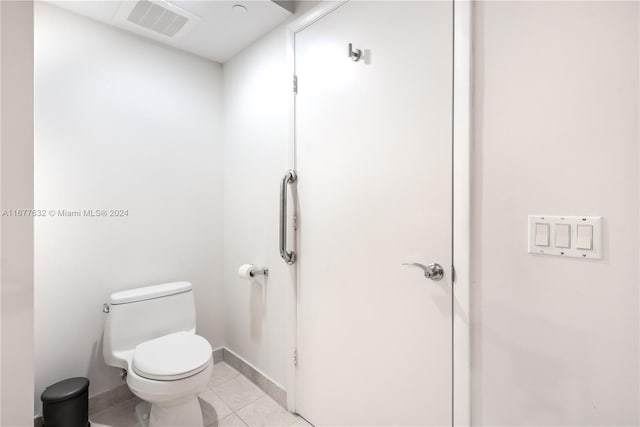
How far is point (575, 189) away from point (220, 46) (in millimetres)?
2176

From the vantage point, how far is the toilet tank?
168 cm

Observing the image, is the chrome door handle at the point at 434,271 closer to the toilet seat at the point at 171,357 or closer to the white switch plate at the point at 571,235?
the white switch plate at the point at 571,235

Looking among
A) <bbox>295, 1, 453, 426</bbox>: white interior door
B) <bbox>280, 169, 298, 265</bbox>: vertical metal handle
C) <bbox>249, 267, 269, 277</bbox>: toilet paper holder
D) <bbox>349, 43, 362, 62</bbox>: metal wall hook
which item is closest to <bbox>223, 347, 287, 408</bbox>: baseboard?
<bbox>295, 1, 453, 426</bbox>: white interior door

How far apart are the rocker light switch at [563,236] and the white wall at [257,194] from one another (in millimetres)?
1265

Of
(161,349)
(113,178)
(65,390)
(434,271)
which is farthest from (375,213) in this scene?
(65,390)

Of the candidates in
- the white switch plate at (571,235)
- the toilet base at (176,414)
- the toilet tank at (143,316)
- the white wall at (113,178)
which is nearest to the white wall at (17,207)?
the toilet base at (176,414)

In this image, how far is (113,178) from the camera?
1854 millimetres

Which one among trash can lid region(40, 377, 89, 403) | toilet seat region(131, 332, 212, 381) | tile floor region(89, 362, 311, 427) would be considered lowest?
tile floor region(89, 362, 311, 427)

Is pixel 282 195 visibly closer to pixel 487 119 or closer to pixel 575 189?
pixel 487 119

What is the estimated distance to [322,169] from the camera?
1.59 meters

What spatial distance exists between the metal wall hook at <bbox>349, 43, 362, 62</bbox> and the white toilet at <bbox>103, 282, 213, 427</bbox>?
166cm

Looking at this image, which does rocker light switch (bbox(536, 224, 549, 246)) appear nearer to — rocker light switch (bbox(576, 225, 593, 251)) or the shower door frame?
rocker light switch (bbox(576, 225, 593, 251))

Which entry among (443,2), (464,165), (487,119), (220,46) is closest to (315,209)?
(464,165)

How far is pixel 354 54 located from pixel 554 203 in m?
1.03
